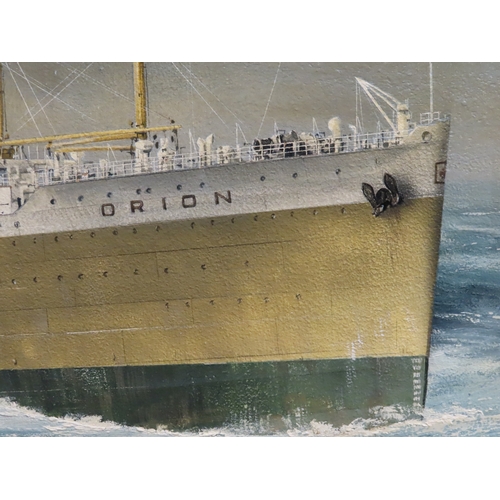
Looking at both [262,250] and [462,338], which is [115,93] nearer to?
[262,250]

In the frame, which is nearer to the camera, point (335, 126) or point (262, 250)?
point (335, 126)

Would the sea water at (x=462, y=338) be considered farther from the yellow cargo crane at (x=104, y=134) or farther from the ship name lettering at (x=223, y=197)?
the yellow cargo crane at (x=104, y=134)

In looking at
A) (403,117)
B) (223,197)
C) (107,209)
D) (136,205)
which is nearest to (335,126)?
(403,117)

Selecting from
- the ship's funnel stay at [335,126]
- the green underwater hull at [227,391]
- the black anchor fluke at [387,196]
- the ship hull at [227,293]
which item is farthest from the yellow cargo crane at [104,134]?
the green underwater hull at [227,391]

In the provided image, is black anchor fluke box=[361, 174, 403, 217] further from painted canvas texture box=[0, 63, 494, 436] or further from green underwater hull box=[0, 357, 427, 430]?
green underwater hull box=[0, 357, 427, 430]

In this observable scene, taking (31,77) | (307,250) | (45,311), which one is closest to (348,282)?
(307,250)

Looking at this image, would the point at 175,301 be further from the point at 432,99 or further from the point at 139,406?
the point at 432,99
